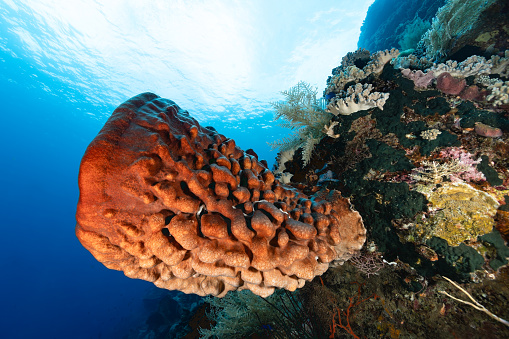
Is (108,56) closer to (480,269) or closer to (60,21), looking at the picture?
(60,21)

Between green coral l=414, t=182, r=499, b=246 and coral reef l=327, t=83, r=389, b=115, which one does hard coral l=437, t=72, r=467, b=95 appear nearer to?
coral reef l=327, t=83, r=389, b=115

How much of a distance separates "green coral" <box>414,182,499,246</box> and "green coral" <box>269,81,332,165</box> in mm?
Result: 1651

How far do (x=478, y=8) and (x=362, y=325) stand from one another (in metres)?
5.15

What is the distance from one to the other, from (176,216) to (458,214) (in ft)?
8.84

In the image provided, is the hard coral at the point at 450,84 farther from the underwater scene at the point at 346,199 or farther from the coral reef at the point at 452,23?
the coral reef at the point at 452,23

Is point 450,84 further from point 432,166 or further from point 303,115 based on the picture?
point 303,115

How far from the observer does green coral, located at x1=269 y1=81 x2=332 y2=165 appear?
3297 millimetres

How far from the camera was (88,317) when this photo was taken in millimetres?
30172

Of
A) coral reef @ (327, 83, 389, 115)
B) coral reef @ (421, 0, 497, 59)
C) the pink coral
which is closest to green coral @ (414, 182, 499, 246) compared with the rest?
the pink coral

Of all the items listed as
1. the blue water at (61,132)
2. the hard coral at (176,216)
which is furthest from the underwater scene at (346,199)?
the blue water at (61,132)

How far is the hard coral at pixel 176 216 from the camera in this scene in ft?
4.27

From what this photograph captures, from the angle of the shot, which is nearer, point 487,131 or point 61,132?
point 487,131

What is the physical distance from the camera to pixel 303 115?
3416 mm

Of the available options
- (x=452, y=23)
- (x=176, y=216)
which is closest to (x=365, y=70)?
(x=452, y=23)
